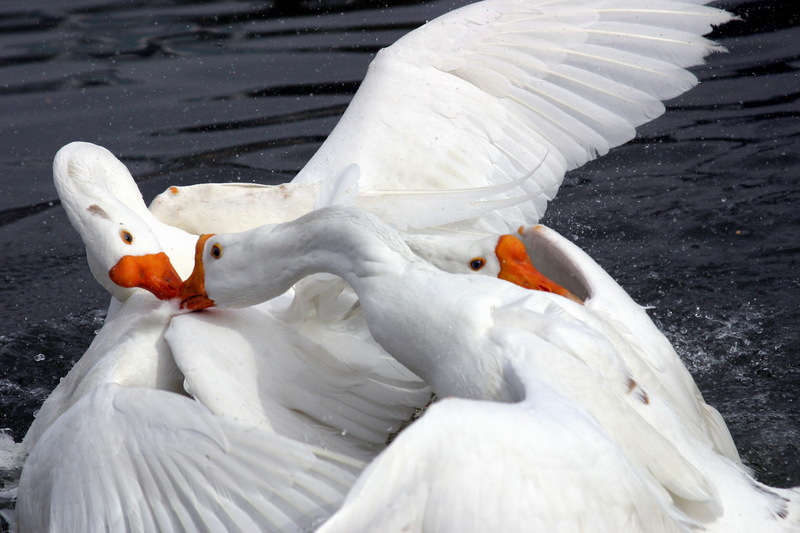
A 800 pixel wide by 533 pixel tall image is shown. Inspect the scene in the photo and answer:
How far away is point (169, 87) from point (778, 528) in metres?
7.32

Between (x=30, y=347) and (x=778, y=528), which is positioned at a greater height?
(x=778, y=528)

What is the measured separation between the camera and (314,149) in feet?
29.0

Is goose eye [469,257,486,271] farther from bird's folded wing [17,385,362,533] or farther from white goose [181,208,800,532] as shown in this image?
bird's folded wing [17,385,362,533]

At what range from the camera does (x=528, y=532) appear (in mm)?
3143

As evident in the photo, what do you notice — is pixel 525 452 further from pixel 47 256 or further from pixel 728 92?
pixel 728 92

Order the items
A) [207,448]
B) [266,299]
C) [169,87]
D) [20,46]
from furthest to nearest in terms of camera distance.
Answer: [20,46] < [169,87] < [266,299] < [207,448]

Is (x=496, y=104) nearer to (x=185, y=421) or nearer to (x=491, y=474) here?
(x=185, y=421)

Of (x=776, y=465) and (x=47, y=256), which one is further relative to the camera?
(x=47, y=256)

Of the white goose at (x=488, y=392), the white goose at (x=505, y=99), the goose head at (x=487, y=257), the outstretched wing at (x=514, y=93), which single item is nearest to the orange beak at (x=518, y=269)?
the goose head at (x=487, y=257)

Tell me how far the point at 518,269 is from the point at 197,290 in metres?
1.37

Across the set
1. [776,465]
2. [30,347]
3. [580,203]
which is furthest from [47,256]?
[776,465]

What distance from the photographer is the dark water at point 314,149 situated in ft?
20.5

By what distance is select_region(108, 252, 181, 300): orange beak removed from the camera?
4879 mm

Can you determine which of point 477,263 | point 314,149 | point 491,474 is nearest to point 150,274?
point 477,263
